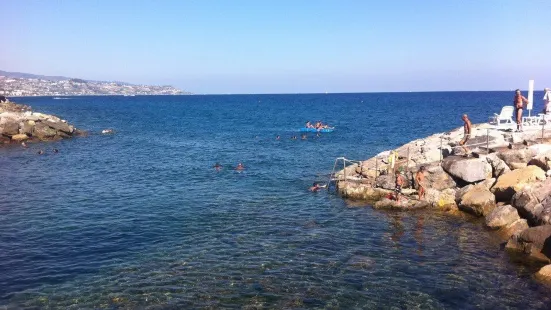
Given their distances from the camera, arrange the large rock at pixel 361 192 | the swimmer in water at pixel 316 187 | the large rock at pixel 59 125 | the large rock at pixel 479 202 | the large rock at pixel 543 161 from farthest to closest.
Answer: the large rock at pixel 59 125
the swimmer in water at pixel 316 187
the large rock at pixel 361 192
the large rock at pixel 479 202
the large rock at pixel 543 161

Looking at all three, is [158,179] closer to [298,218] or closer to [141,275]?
[298,218]

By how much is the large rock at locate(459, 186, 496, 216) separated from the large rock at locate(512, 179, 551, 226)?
6.93 feet

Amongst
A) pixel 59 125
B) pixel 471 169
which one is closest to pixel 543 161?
pixel 471 169

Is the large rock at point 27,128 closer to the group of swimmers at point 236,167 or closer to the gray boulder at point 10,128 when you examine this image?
the gray boulder at point 10,128

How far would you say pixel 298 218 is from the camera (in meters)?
26.3

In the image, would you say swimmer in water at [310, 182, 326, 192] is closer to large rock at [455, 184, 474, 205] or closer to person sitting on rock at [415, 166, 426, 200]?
person sitting on rock at [415, 166, 426, 200]

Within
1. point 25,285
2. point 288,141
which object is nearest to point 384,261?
point 25,285

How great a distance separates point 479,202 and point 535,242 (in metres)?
5.88

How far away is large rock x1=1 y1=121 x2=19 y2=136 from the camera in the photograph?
200 feet

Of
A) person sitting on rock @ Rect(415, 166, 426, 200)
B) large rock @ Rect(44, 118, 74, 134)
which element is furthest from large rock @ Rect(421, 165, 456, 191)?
large rock @ Rect(44, 118, 74, 134)

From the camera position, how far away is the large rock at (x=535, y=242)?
62.6 ft

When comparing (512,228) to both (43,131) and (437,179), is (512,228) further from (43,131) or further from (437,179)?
(43,131)

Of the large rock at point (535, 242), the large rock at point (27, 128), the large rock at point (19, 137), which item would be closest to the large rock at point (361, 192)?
the large rock at point (535, 242)

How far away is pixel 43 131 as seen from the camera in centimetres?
6494
